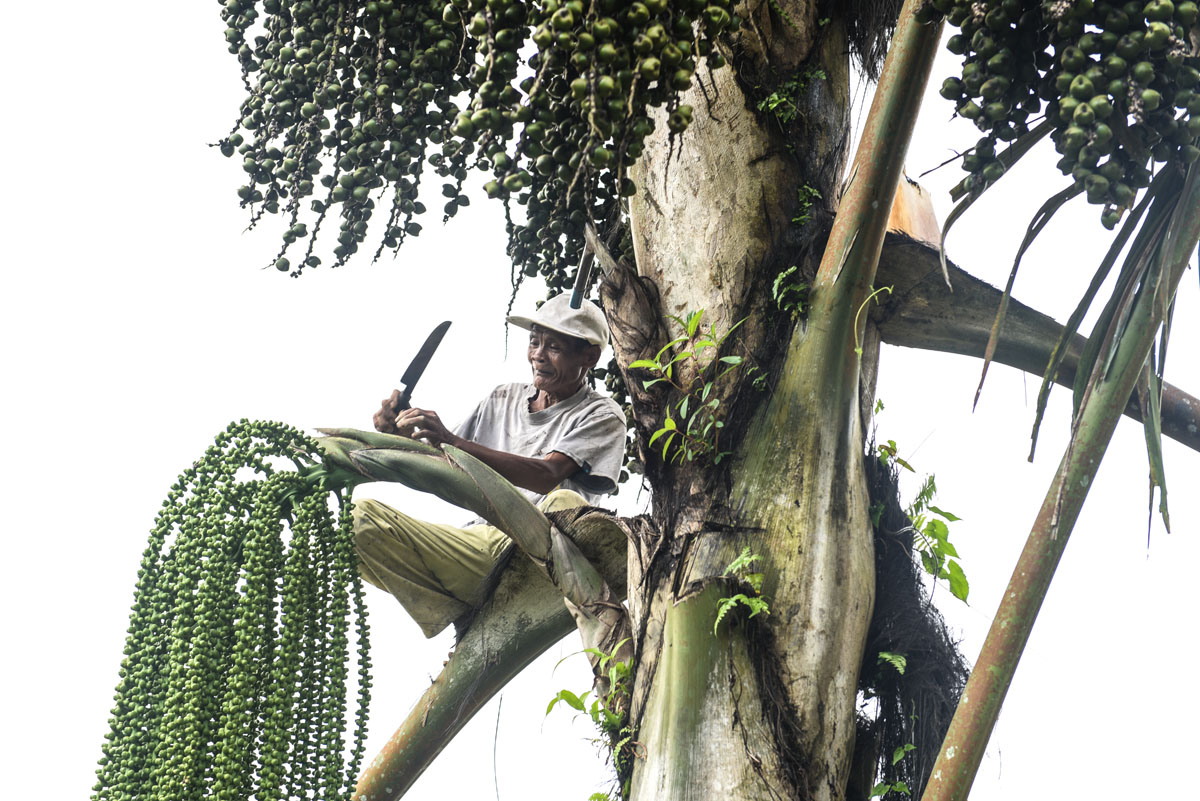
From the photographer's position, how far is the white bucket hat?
3.47 meters

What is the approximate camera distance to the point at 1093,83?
71.9 inches

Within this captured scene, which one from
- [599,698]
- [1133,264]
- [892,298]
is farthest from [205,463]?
[1133,264]

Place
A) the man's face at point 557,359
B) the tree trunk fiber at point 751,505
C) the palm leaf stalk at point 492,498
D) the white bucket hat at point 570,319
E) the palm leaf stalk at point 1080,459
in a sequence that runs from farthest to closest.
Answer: the man's face at point 557,359 → the white bucket hat at point 570,319 → the palm leaf stalk at point 492,498 → the tree trunk fiber at point 751,505 → the palm leaf stalk at point 1080,459

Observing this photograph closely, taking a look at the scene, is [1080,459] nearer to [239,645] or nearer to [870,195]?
[870,195]

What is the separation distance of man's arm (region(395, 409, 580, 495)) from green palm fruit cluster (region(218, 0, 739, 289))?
445 millimetres

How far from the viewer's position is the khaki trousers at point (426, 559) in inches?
121

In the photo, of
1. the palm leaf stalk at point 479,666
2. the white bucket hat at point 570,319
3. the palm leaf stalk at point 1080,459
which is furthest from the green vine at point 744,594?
the white bucket hat at point 570,319

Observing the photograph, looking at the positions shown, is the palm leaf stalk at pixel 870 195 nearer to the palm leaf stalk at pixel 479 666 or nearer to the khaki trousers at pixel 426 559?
the palm leaf stalk at pixel 479 666

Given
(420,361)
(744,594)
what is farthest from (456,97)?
(744,594)

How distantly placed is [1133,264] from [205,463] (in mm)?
1791

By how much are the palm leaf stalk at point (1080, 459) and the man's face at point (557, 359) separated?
1.77 meters

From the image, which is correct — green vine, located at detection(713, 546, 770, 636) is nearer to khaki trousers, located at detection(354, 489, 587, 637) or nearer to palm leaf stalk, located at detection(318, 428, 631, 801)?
palm leaf stalk, located at detection(318, 428, 631, 801)

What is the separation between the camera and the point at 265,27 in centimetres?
248

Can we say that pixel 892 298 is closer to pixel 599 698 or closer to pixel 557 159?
pixel 557 159
